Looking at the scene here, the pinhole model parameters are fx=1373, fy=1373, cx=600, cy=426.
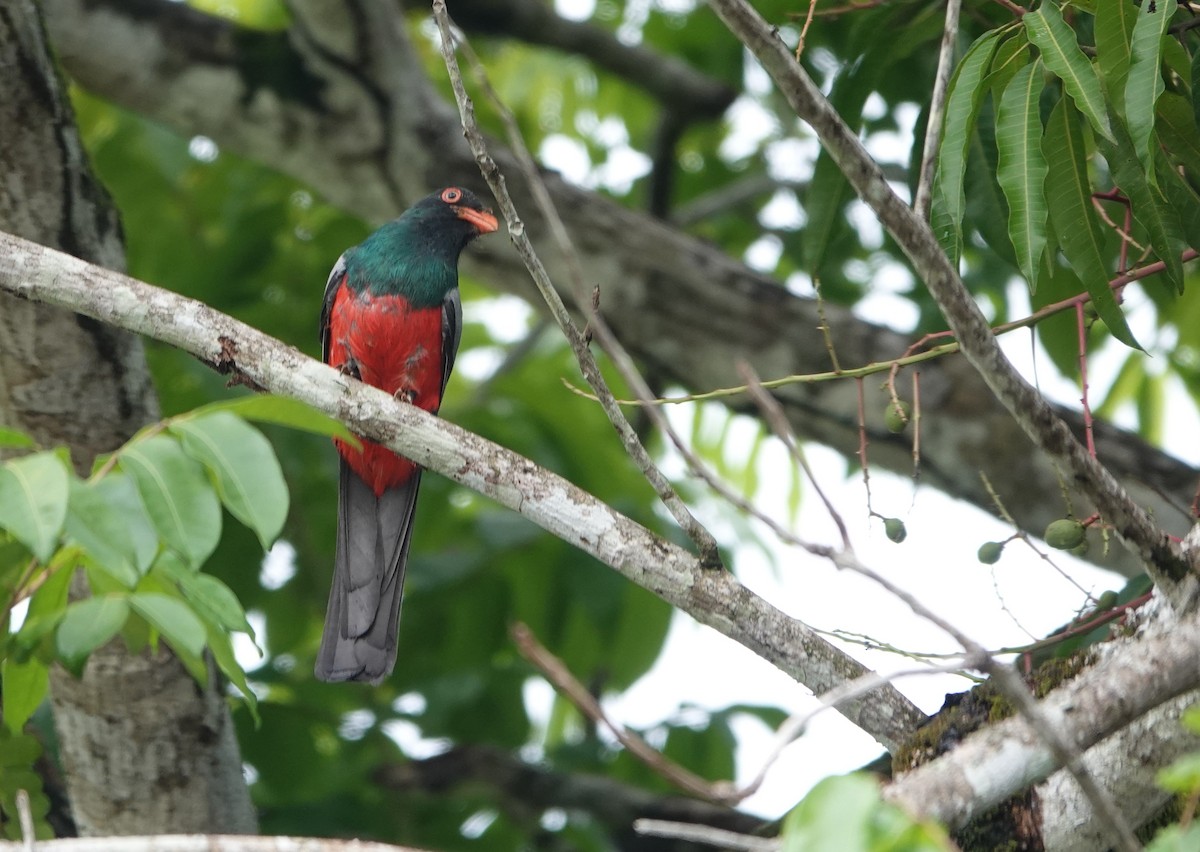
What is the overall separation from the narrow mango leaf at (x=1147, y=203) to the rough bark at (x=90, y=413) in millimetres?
2765

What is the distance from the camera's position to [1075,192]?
273cm

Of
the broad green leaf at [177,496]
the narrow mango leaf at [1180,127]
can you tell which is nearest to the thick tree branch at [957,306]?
the narrow mango leaf at [1180,127]

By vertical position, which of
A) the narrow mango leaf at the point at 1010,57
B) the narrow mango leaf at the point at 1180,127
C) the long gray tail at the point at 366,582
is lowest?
the narrow mango leaf at the point at 1180,127

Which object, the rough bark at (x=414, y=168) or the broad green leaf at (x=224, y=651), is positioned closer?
the broad green leaf at (x=224, y=651)

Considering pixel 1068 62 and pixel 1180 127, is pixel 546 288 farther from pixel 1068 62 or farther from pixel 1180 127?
pixel 1180 127

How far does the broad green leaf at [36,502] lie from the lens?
2.10m

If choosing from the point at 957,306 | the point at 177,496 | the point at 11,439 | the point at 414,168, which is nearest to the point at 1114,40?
the point at 957,306

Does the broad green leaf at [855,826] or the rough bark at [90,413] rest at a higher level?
the rough bark at [90,413]

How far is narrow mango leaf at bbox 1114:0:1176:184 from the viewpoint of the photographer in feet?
7.94

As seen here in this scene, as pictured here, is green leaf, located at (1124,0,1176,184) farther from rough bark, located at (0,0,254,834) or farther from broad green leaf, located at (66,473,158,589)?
rough bark, located at (0,0,254,834)

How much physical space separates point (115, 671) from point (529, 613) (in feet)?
6.30

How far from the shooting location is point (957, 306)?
7.20 feet

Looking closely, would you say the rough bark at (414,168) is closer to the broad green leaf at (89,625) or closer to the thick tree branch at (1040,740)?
the thick tree branch at (1040,740)

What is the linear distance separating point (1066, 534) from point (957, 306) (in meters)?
0.88
